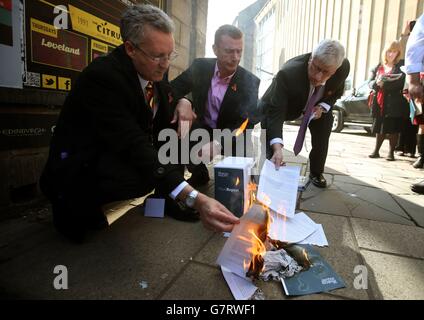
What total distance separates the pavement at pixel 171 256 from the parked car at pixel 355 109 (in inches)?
251

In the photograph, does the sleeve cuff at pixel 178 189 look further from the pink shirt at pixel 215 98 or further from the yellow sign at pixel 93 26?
the yellow sign at pixel 93 26

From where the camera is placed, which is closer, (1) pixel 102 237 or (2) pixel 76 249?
(2) pixel 76 249

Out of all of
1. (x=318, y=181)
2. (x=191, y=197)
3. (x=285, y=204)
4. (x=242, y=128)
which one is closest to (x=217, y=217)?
(x=191, y=197)

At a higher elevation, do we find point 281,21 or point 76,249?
point 281,21

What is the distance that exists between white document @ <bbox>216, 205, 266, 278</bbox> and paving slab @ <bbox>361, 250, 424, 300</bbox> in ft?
1.98

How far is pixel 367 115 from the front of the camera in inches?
330

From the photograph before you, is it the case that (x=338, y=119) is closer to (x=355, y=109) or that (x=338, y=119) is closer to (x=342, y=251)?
(x=355, y=109)

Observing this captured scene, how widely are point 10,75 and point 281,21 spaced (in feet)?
106

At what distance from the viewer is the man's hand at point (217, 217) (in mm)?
1298

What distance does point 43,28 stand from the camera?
7.39 ft

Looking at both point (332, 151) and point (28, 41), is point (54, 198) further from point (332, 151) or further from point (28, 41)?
point (332, 151)

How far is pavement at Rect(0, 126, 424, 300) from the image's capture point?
1.41 metres

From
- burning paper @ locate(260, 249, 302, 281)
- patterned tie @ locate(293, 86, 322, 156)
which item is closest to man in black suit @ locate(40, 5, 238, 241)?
burning paper @ locate(260, 249, 302, 281)
